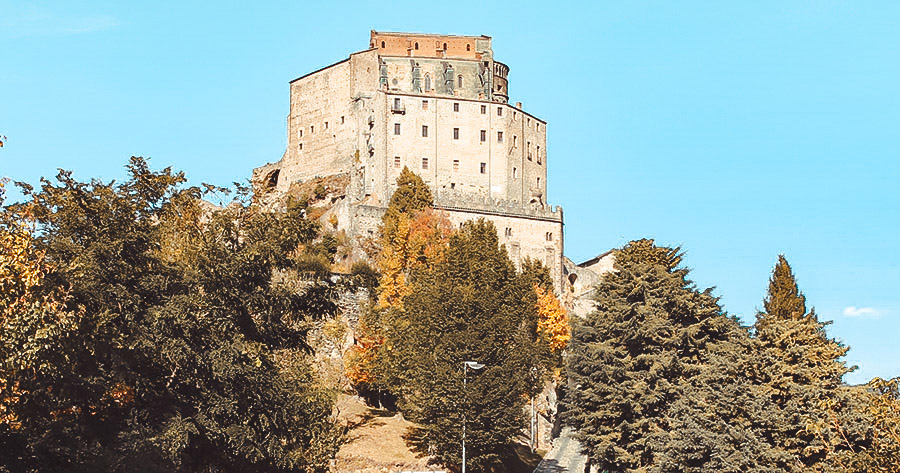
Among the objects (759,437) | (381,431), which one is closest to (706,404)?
(759,437)

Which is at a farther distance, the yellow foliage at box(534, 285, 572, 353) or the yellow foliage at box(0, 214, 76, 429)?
the yellow foliage at box(534, 285, 572, 353)

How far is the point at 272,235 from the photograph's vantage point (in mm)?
39031

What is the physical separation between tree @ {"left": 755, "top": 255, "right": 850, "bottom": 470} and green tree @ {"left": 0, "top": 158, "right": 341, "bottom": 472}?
1633 cm

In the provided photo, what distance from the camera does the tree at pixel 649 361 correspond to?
44.0 meters

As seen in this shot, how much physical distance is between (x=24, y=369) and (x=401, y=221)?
202 feet

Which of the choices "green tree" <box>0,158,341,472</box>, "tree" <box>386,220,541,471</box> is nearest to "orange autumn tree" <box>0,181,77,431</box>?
"green tree" <box>0,158,341,472</box>

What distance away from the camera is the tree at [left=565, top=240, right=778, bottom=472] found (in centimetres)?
4400

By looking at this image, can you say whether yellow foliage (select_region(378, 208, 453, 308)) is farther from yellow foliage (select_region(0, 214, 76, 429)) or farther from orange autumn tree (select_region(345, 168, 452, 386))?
yellow foliage (select_region(0, 214, 76, 429))

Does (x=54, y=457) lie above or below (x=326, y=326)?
below

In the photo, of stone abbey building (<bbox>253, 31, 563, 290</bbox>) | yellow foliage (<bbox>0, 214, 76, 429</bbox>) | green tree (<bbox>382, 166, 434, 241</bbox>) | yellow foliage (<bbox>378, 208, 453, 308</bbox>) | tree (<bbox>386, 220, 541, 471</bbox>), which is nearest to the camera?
yellow foliage (<bbox>0, 214, 76, 429</bbox>)

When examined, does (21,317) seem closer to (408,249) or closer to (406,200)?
(408,249)

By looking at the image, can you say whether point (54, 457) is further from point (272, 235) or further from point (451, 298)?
point (451, 298)

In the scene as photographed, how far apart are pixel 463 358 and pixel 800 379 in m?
18.6

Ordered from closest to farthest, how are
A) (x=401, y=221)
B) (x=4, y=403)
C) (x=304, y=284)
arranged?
(x=4, y=403) → (x=304, y=284) → (x=401, y=221)
